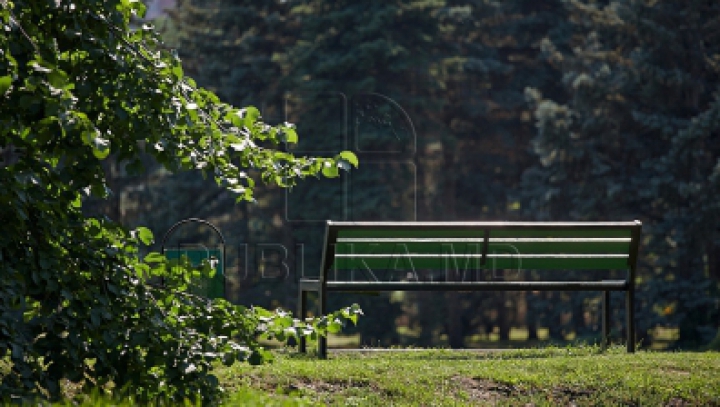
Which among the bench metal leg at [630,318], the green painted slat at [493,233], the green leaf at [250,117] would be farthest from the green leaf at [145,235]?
the bench metal leg at [630,318]

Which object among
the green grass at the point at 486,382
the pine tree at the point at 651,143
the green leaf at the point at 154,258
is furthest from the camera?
the pine tree at the point at 651,143

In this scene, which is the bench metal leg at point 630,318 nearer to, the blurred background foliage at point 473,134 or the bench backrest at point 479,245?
the bench backrest at point 479,245

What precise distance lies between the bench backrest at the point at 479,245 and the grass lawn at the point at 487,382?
95 centimetres

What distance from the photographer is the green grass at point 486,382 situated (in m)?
7.19

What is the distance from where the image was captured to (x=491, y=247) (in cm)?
949

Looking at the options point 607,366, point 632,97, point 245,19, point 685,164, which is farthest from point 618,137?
point 607,366

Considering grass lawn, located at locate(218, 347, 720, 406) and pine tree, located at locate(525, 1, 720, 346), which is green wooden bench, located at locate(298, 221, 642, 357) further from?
pine tree, located at locate(525, 1, 720, 346)

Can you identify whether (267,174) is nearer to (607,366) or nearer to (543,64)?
(607,366)

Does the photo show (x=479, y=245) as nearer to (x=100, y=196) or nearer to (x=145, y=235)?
(x=145, y=235)

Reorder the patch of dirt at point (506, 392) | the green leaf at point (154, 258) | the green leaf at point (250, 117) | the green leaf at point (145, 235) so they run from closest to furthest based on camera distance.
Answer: the green leaf at point (250, 117) < the green leaf at point (145, 235) < the green leaf at point (154, 258) < the patch of dirt at point (506, 392)

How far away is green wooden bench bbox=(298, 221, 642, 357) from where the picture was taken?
876 cm

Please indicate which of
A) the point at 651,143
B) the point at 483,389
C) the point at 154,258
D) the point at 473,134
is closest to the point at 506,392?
the point at 483,389

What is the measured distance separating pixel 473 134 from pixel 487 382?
95.4 ft

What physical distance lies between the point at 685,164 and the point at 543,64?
8475 mm
